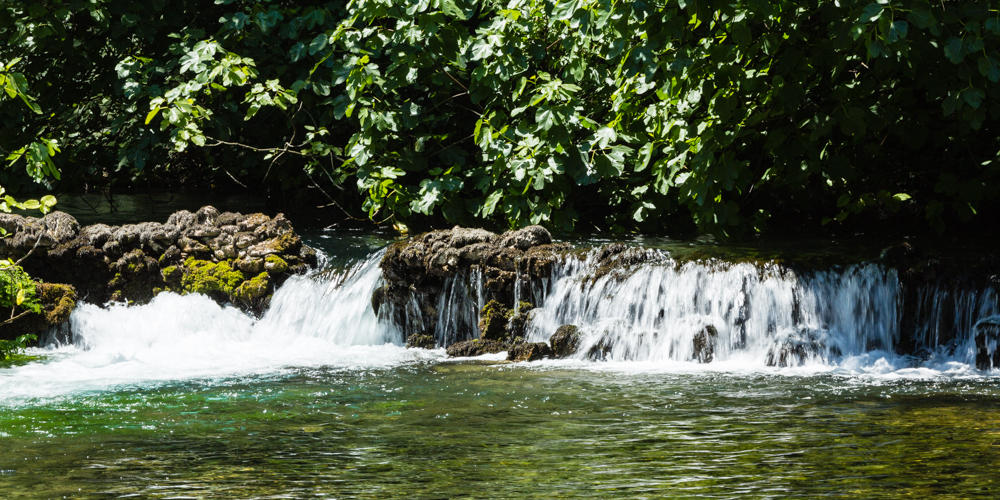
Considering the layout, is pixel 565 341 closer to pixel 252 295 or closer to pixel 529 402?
pixel 529 402

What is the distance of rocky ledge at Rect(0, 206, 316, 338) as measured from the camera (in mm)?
10883

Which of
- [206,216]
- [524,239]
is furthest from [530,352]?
[206,216]

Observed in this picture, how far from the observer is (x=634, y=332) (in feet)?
29.6

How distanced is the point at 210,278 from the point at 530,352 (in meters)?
4.00

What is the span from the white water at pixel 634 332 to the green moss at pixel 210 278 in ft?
1.62

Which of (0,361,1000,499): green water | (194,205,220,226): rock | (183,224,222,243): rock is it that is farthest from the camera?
(194,205,220,226): rock

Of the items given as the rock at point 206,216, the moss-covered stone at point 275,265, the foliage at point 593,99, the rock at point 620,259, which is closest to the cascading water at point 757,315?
the rock at point 620,259

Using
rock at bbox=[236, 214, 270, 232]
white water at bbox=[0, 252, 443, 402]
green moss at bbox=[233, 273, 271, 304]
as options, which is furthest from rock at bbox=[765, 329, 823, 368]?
rock at bbox=[236, 214, 270, 232]

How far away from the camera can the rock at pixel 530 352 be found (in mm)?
8828

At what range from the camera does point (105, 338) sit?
10.3 meters

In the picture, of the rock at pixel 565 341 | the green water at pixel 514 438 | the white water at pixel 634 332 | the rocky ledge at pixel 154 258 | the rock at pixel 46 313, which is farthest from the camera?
the rocky ledge at pixel 154 258

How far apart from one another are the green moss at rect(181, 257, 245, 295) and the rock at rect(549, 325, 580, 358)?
12.6 ft

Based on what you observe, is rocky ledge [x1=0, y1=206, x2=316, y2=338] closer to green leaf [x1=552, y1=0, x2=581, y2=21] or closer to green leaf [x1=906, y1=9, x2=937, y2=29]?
green leaf [x1=552, y1=0, x2=581, y2=21]

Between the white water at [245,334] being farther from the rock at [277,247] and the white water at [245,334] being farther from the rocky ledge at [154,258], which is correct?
the rock at [277,247]
